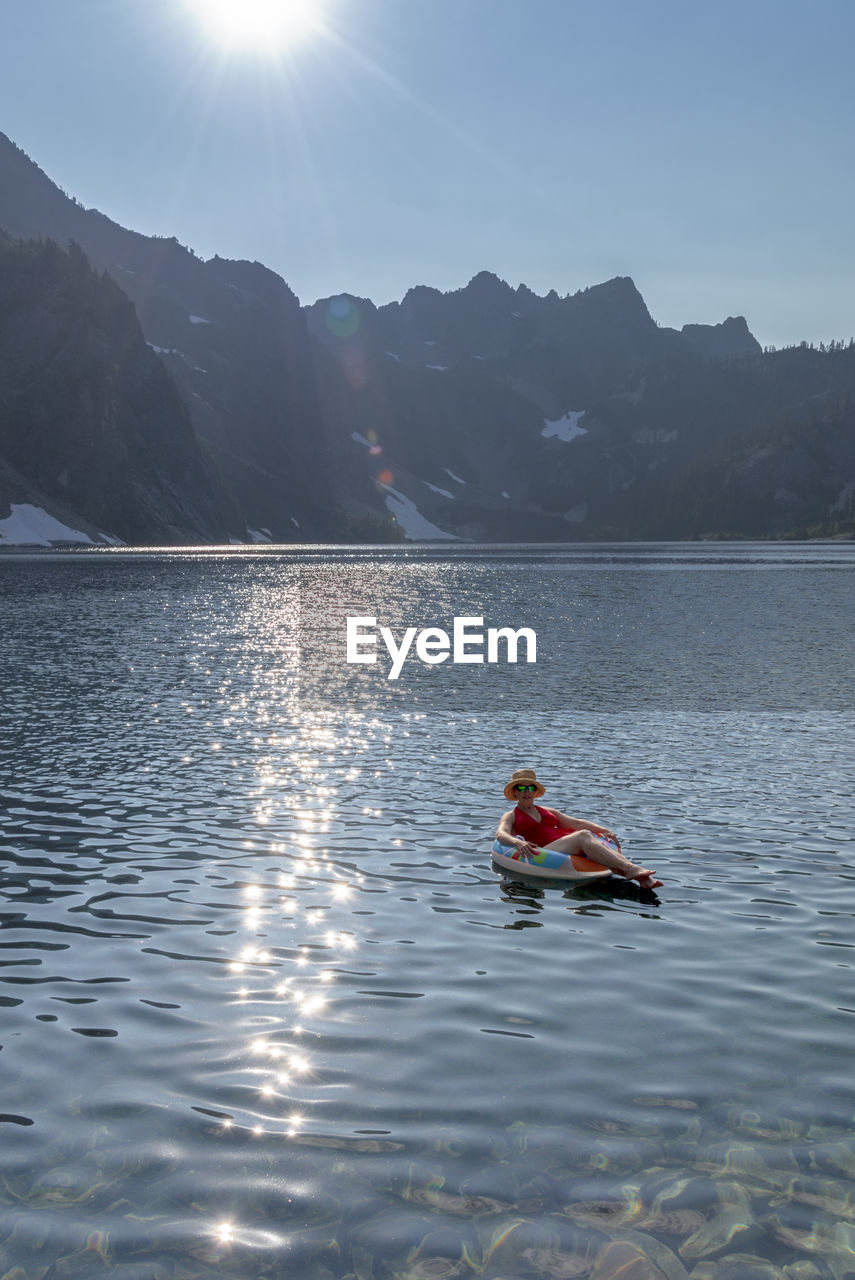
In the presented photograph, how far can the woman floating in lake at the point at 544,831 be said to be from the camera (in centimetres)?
1912

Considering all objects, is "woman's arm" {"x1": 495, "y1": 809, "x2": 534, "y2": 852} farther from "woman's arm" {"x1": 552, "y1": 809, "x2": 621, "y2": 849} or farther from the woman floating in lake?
"woman's arm" {"x1": 552, "y1": 809, "x2": 621, "y2": 849}

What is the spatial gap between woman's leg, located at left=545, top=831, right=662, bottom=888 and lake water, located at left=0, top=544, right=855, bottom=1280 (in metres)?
0.47

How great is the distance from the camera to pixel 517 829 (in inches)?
819

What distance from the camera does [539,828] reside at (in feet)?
67.5

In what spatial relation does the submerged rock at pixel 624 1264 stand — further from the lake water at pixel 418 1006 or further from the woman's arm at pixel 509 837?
the woman's arm at pixel 509 837

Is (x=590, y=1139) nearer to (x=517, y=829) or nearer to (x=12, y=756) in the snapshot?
(x=517, y=829)

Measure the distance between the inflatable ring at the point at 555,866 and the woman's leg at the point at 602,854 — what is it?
117 millimetres

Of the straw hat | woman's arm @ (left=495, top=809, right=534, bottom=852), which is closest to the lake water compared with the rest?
woman's arm @ (left=495, top=809, right=534, bottom=852)

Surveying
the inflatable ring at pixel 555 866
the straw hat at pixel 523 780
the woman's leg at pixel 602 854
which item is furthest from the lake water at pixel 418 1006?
the straw hat at pixel 523 780

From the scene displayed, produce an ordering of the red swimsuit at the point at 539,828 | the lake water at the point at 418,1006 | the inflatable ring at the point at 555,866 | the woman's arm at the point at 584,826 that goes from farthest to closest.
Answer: the red swimsuit at the point at 539,828, the woman's arm at the point at 584,826, the inflatable ring at the point at 555,866, the lake water at the point at 418,1006

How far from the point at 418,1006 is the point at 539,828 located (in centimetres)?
744

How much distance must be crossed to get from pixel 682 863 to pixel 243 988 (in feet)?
30.2

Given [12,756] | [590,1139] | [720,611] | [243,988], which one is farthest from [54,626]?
[590,1139]

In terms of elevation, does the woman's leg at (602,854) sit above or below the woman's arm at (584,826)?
below
